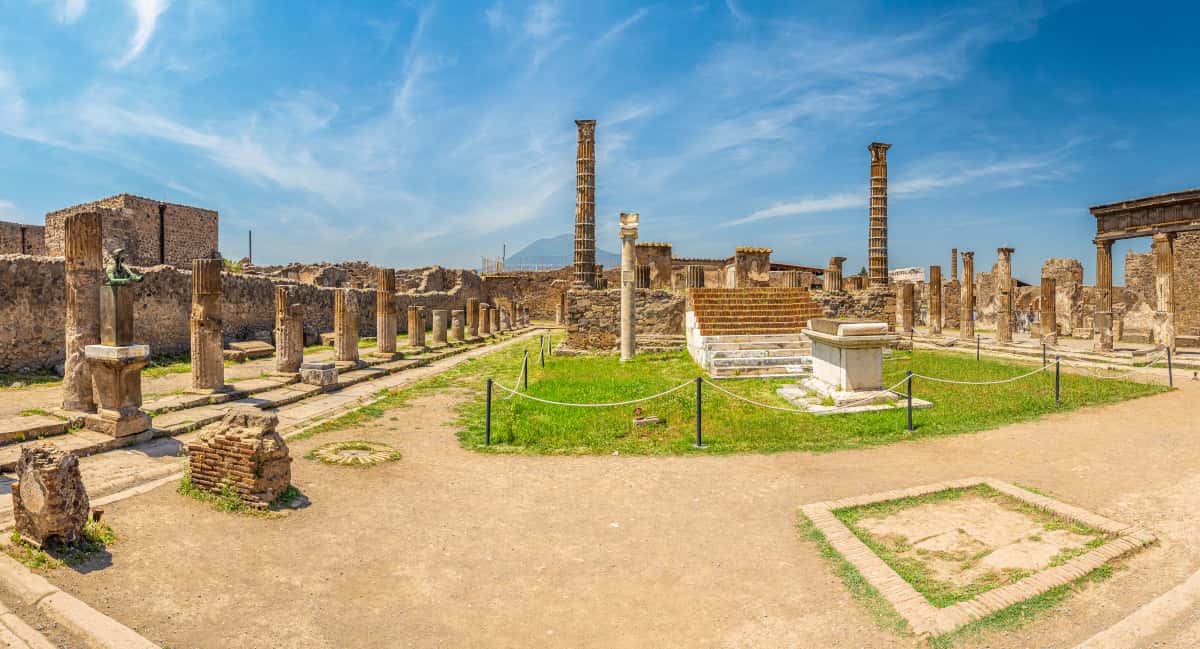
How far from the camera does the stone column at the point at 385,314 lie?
18.2 metres

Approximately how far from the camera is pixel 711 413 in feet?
32.3

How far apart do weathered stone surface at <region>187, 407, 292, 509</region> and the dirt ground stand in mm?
289

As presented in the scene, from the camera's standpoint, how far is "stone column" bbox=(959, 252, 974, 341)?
2648cm

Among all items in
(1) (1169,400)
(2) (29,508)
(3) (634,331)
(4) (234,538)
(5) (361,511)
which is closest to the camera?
(2) (29,508)

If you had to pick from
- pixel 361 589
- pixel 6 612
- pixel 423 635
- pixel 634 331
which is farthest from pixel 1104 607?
pixel 634 331

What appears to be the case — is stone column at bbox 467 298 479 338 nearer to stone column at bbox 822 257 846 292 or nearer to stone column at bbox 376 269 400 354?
stone column at bbox 376 269 400 354

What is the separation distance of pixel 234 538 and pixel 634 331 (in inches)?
515

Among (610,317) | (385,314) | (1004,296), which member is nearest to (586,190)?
(610,317)

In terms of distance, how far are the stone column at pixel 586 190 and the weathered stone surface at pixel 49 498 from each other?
16.9 metres

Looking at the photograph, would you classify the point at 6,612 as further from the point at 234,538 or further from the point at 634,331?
the point at 634,331

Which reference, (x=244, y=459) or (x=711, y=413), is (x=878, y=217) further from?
(x=244, y=459)

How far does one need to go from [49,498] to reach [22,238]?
26.7m

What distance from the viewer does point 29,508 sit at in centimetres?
444

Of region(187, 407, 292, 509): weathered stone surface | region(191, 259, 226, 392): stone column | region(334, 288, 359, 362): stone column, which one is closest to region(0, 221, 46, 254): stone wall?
region(334, 288, 359, 362): stone column
